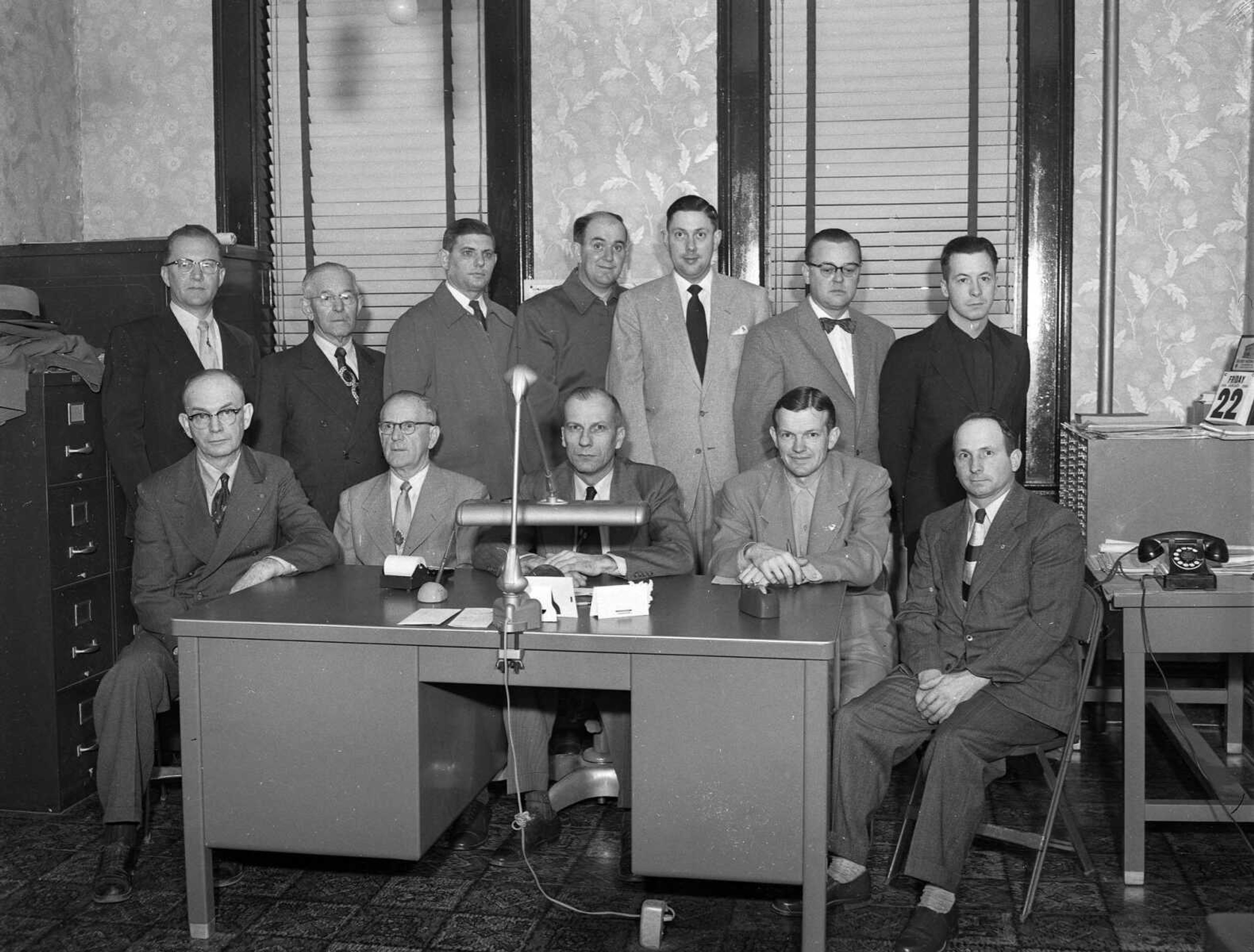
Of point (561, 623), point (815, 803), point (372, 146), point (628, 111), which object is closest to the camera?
point (815, 803)

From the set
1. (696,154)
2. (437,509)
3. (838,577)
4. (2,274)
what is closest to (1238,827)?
(838,577)

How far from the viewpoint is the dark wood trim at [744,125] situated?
557cm

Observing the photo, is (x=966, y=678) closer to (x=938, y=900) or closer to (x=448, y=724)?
(x=938, y=900)

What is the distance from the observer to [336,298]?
15.7 feet

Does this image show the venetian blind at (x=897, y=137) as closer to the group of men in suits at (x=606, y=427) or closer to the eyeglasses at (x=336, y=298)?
the group of men in suits at (x=606, y=427)

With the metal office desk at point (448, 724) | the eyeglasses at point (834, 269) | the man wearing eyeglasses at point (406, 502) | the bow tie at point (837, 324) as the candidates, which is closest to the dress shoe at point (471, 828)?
the metal office desk at point (448, 724)

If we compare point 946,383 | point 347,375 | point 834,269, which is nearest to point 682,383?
point 834,269

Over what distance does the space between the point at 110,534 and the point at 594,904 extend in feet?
7.00

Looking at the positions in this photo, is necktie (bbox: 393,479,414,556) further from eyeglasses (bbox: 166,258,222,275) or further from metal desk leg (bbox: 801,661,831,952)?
metal desk leg (bbox: 801,661,831,952)

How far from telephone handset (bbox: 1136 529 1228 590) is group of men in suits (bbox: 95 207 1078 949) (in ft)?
1.22

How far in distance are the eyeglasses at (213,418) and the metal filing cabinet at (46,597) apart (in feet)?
1.86

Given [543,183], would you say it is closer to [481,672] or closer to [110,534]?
[110,534]

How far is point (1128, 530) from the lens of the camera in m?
4.43

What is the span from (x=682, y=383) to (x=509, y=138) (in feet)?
5.53
